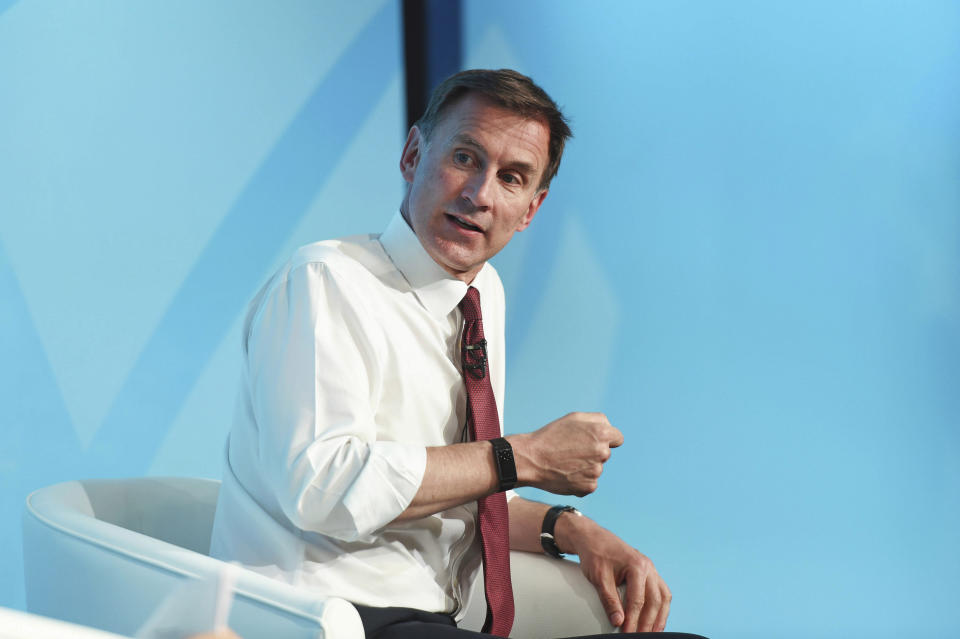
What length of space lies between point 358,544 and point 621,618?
53cm

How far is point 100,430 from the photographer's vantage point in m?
2.35

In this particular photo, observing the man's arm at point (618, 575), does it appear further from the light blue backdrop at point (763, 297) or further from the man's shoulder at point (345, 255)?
the light blue backdrop at point (763, 297)

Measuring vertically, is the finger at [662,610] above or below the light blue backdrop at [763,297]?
below

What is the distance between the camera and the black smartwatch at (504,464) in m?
1.35

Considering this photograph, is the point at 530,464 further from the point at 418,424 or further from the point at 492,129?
the point at 492,129

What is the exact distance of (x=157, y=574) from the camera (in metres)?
1.12

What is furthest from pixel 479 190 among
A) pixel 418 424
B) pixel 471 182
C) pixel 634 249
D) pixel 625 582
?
pixel 634 249

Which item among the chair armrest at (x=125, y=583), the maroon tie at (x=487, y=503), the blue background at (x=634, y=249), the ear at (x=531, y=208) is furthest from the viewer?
the blue background at (x=634, y=249)

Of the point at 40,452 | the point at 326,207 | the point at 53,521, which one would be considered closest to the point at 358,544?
the point at 53,521

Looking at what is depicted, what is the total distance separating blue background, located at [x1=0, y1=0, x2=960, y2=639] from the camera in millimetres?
2318

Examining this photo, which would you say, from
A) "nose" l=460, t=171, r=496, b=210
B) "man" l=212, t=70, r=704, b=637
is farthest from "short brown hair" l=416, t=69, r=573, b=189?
"nose" l=460, t=171, r=496, b=210

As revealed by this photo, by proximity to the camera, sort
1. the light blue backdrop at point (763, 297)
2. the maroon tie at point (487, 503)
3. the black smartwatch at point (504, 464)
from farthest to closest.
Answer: the light blue backdrop at point (763, 297) < the maroon tie at point (487, 503) < the black smartwatch at point (504, 464)

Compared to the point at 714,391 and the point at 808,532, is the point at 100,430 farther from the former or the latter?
the point at 808,532

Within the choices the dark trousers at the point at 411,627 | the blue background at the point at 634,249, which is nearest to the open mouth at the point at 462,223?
the dark trousers at the point at 411,627
